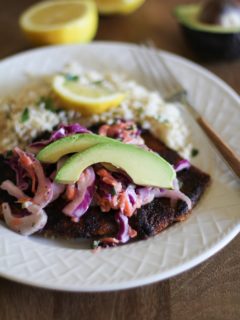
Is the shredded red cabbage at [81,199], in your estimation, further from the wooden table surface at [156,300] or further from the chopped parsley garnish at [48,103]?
the chopped parsley garnish at [48,103]

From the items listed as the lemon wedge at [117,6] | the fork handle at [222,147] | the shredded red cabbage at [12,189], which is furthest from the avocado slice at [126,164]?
the lemon wedge at [117,6]

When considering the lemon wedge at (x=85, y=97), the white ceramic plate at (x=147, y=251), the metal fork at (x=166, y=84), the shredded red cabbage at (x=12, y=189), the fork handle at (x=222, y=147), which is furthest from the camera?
the lemon wedge at (x=85, y=97)

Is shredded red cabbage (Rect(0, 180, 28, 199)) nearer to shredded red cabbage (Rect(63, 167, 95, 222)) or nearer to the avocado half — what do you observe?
shredded red cabbage (Rect(63, 167, 95, 222))

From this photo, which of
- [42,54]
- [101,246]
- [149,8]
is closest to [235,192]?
[101,246]

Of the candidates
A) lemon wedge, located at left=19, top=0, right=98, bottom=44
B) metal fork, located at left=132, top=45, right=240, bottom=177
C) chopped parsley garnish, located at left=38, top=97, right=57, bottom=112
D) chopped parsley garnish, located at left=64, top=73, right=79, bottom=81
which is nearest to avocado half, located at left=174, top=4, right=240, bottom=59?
metal fork, located at left=132, top=45, right=240, bottom=177

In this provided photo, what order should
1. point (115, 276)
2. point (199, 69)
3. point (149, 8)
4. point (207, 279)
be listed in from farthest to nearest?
point (149, 8) → point (199, 69) → point (207, 279) → point (115, 276)

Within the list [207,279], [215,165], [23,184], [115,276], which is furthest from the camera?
[215,165]

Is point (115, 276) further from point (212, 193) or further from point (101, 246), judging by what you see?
point (212, 193)
